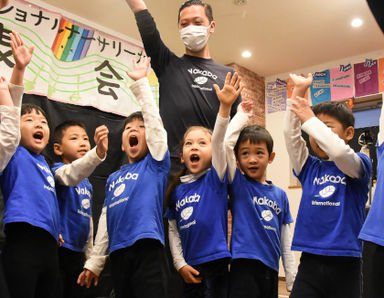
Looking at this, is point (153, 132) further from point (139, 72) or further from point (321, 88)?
point (321, 88)

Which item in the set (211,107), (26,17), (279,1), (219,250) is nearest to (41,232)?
(219,250)

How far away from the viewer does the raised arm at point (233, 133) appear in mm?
1771

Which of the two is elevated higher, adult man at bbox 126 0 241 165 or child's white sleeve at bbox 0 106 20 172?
adult man at bbox 126 0 241 165

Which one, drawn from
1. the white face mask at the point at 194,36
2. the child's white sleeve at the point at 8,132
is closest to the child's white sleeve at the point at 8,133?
the child's white sleeve at the point at 8,132

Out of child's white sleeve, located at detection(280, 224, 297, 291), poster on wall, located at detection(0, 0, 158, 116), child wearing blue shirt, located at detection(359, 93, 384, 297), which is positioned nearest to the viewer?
child wearing blue shirt, located at detection(359, 93, 384, 297)

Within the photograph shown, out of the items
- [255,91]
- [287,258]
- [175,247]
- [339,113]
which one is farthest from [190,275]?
[255,91]

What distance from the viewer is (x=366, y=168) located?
160cm

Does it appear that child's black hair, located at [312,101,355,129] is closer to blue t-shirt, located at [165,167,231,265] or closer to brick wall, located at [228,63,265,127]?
blue t-shirt, located at [165,167,231,265]

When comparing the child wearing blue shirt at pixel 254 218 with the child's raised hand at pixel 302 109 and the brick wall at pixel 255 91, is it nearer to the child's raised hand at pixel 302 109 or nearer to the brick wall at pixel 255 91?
the child's raised hand at pixel 302 109

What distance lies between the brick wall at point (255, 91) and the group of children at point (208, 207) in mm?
3946

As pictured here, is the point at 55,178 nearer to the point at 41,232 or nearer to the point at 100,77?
the point at 41,232

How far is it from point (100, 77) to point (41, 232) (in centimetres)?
281

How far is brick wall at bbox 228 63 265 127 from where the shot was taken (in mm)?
5766

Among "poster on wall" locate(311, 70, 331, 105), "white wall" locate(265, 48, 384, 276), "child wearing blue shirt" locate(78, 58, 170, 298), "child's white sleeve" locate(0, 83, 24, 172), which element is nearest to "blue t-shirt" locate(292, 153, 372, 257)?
"child wearing blue shirt" locate(78, 58, 170, 298)
